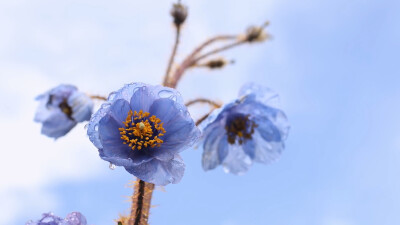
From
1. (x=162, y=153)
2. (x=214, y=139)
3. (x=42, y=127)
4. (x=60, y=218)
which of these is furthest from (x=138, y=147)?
(x=42, y=127)

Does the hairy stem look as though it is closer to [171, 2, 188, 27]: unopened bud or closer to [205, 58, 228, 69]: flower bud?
[205, 58, 228, 69]: flower bud

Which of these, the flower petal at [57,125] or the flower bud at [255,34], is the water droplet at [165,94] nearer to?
the flower petal at [57,125]

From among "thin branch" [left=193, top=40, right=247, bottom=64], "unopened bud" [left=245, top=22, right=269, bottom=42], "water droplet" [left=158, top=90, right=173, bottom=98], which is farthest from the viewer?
"unopened bud" [left=245, top=22, right=269, bottom=42]

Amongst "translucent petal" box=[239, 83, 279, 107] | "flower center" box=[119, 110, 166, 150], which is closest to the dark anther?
"translucent petal" box=[239, 83, 279, 107]

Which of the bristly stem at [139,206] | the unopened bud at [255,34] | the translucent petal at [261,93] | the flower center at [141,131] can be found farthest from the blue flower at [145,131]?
the unopened bud at [255,34]

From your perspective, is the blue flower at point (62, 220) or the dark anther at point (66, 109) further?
the dark anther at point (66, 109)

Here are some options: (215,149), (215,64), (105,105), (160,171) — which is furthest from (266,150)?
(105,105)

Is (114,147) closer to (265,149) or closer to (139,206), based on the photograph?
(139,206)
